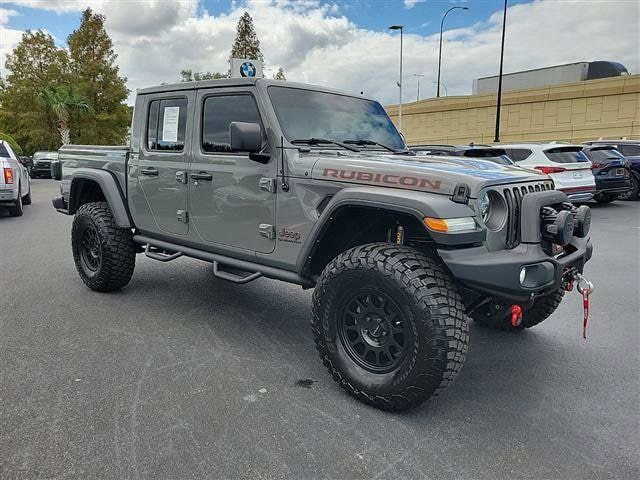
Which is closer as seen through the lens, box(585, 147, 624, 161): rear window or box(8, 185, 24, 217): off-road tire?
box(8, 185, 24, 217): off-road tire

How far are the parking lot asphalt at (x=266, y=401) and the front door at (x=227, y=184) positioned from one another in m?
0.86

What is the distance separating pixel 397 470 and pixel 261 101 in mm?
2548

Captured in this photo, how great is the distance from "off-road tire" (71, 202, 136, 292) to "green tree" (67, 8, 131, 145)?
3992 centimetres

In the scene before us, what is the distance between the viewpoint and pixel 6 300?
16.3 feet

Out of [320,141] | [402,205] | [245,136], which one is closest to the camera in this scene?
[402,205]

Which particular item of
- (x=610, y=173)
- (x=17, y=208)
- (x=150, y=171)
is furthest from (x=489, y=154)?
(x=17, y=208)

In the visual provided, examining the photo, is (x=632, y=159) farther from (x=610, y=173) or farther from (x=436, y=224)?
(x=436, y=224)

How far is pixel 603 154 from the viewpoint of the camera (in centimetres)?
1288

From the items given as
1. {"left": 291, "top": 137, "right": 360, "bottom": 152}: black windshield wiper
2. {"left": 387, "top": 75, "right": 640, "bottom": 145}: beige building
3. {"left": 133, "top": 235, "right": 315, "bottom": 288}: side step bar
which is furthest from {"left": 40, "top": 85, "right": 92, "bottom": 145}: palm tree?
{"left": 291, "top": 137, "right": 360, "bottom": 152}: black windshield wiper

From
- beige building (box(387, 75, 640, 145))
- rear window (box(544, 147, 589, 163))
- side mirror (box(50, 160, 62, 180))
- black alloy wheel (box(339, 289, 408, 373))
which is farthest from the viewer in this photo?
beige building (box(387, 75, 640, 145))

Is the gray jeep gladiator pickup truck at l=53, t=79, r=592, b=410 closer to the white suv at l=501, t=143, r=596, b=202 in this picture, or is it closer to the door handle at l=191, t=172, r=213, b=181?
the door handle at l=191, t=172, r=213, b=181

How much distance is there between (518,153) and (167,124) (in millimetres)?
9341

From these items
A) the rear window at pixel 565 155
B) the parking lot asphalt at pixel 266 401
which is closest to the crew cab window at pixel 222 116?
the parking lot asphalt at pixel 266 401

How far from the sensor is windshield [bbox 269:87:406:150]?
12.0 feet
